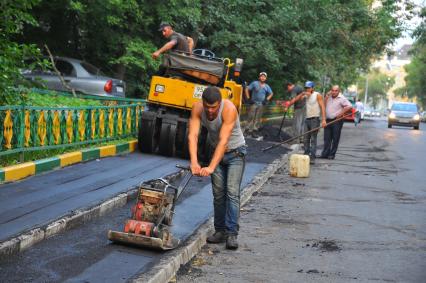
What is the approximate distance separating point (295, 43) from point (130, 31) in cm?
702

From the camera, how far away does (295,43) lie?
26.7m


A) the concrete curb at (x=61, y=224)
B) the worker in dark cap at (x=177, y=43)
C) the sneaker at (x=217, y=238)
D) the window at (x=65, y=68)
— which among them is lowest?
the sneaker at (x=217, y=238)

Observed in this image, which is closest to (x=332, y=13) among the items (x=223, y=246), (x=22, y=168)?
(x=22, y=168)

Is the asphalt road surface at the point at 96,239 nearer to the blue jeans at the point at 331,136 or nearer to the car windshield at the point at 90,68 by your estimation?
the blue jeans at the point at 331,136

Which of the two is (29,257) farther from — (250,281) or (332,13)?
(332,13)

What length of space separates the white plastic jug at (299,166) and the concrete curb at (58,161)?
3339 millimetres

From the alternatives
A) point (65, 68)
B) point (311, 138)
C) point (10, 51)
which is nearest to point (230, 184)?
point (10, 51)

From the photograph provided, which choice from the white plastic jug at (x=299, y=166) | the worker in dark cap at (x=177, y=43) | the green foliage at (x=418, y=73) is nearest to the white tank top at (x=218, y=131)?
the white plastic jug at (x=299, y=166)

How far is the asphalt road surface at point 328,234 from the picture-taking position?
659 centimetres

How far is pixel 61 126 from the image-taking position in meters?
12.3

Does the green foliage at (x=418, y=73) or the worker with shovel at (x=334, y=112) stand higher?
the green foliage at (x=418, y=73)

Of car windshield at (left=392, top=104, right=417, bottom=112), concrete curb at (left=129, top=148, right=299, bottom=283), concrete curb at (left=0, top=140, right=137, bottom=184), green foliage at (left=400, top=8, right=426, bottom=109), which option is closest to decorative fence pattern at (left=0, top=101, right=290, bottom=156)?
concrete curb at (left=0, top=140, right=137, bottom=184)

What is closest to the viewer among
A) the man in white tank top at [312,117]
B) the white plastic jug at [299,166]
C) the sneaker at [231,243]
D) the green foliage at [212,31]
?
the sneaker at [231,243]

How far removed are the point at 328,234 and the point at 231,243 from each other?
1.59 metres
